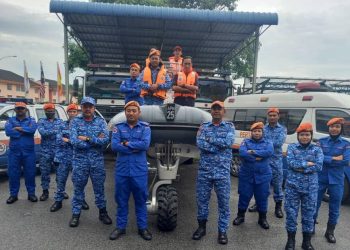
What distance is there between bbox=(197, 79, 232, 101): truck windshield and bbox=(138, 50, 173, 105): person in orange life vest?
3.13 m

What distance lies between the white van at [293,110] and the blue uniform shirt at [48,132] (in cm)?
413

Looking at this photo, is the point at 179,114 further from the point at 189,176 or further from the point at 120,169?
the point at 189,176

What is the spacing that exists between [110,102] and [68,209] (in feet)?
11.7

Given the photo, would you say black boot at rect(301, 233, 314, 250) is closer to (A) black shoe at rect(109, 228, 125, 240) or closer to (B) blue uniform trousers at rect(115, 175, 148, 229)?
(B) blue uniform trousers at rect(115, 175, 148, 229)

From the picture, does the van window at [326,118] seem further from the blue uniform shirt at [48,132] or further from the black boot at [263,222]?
the blue uniform shirt at [48,132]

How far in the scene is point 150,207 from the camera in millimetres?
4488

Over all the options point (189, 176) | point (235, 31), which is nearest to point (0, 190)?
point (189, 176)

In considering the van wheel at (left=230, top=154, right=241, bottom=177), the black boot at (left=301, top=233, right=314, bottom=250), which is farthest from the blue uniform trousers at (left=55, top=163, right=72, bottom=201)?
the van wheel at (left=230, top=154, right=241, bottom=177)

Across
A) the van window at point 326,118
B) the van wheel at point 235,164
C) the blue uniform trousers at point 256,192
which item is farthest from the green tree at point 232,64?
the blue uniform trousers at point 256,192

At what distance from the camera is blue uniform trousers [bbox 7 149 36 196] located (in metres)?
5.57

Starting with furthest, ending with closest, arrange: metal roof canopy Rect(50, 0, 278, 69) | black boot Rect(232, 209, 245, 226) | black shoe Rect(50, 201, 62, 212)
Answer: metal roof canopy Rect(50, 0, 278, 69) < black shoe Rect(50, 201, 62, 212) < black boot Rect(232, 209, 245, 226)

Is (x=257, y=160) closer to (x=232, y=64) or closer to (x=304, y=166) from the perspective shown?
(x=304, y=166)

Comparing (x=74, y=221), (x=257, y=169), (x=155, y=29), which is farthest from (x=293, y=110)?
(x=155, y=29)

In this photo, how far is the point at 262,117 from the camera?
24.2ft
